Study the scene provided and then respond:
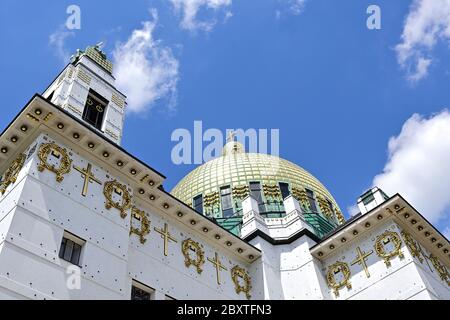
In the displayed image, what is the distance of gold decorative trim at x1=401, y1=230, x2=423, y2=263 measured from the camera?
2006cm

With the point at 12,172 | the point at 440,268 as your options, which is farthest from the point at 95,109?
the point at 440,268

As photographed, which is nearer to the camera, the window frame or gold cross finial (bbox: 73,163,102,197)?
the window frame

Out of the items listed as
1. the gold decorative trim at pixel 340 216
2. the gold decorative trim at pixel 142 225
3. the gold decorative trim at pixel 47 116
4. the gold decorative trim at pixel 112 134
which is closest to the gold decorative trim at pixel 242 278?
the gold decorative trim at pixel 142 225

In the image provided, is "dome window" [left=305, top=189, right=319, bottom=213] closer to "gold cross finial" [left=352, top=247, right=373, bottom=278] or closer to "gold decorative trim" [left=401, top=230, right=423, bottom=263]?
"gold cross finial" [left=352, top=247, right=373, bottom=278]

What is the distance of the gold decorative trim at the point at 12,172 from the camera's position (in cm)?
1555

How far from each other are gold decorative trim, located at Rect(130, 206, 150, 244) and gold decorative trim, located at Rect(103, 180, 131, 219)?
38.0 inches

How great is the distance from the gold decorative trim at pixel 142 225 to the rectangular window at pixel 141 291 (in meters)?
1.71

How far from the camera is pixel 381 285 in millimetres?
19812

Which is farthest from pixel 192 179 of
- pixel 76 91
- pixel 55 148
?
pixel 55 148

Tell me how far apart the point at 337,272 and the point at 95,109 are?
13278 millimetres

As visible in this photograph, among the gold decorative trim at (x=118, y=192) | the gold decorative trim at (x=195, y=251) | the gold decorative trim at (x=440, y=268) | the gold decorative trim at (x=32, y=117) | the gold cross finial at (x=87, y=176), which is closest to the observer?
the gold decorative trim at (x=32, y=117)

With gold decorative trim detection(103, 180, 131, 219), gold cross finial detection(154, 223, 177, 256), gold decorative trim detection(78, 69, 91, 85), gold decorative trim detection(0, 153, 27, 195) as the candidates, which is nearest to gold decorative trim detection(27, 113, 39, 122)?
gold decorative trim detection(0, 153, 27, 195)

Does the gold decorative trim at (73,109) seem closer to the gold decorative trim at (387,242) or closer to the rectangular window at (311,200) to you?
the gold decorative trim at (387,242)
